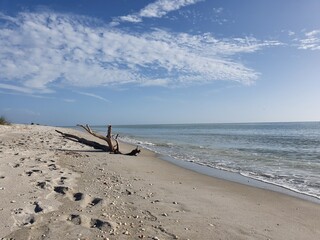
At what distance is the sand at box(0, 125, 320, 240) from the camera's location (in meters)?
4.78

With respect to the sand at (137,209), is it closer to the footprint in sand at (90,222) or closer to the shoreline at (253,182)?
the footprint in sand at (90,222)

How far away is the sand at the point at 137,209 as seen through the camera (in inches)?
188

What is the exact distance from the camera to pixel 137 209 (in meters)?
5.86

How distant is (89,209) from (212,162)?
32.9 ft

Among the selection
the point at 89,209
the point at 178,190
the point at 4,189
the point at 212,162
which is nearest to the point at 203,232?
the point at 89,209

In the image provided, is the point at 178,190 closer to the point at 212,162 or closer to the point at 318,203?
the point at 318,203

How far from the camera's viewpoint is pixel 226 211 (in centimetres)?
618

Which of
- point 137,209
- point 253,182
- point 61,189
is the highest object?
point 61,189

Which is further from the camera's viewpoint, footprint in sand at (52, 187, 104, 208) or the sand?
footprint in sand at (52, 187, 104, 208)

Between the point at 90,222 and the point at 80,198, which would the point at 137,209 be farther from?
the point at 80,198

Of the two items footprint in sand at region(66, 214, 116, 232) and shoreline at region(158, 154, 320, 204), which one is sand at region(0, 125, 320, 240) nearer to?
footprint in sand at region(66, 214, 116, 232)

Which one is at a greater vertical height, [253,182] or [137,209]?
[137,209]

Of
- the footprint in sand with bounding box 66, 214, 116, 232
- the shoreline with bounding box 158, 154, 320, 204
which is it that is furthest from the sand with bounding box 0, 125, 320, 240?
the shoreline with bounding box 158, 154, 320, 204

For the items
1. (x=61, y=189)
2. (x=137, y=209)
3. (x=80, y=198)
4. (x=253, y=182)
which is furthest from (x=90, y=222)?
(x=253, y=182)
